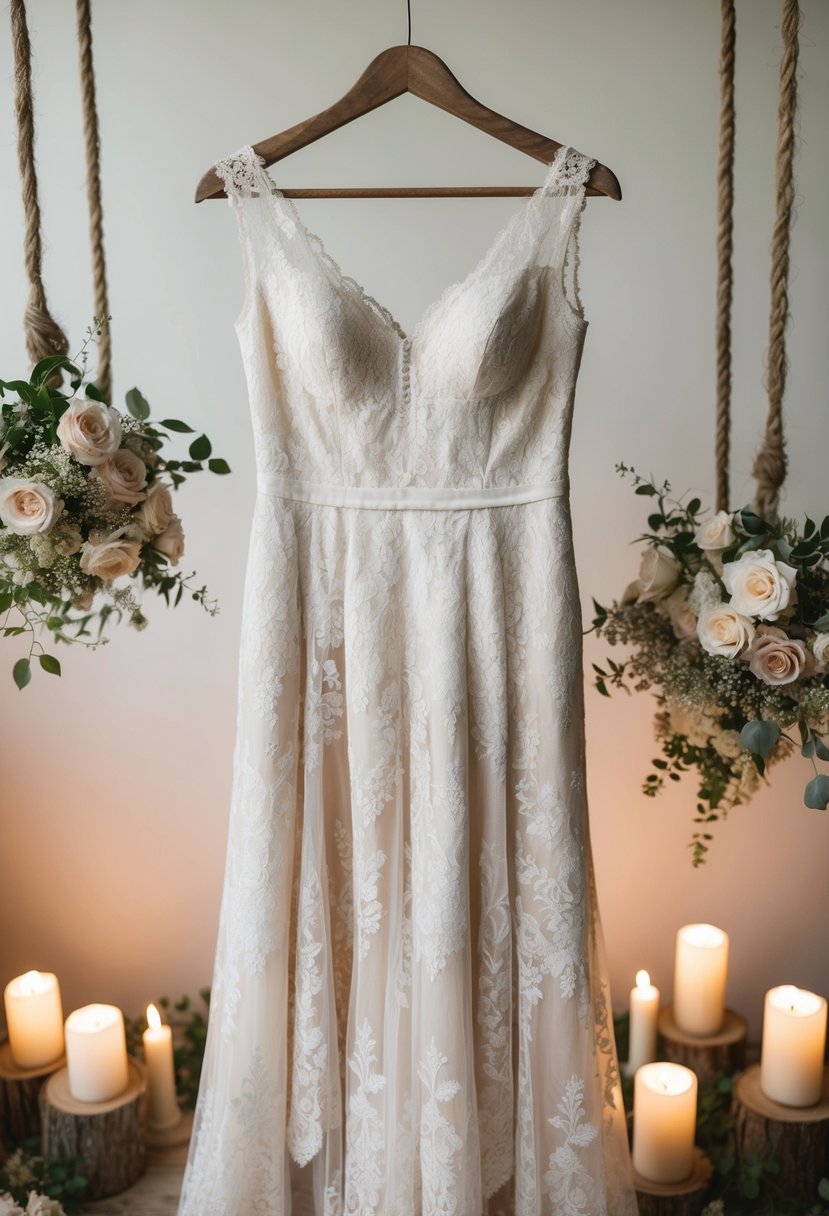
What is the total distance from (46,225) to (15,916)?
135 centimetres

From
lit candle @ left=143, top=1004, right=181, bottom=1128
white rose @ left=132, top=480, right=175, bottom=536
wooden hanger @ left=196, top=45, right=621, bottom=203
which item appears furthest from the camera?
lit candle @ left=143, top=1004, right=181, bottom=1128

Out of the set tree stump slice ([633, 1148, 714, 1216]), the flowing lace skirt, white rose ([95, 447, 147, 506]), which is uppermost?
white rose ([95, 447, 147, 506])

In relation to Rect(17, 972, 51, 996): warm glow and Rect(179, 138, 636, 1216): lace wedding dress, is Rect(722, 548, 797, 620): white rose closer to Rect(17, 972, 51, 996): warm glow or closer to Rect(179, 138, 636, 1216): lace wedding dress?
Rect(179, 138, 636, 1216): lace wedding dress

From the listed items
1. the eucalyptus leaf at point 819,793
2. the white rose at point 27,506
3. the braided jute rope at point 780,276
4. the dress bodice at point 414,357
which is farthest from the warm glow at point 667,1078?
the white rose at point 27,506

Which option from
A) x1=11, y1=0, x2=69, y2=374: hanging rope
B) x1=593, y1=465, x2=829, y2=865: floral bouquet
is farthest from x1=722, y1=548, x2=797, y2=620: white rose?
x1=11, y1=0, x2=69, y2=374: hanging rope

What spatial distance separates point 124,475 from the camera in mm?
1327

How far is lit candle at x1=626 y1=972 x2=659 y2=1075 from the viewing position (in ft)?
6.17

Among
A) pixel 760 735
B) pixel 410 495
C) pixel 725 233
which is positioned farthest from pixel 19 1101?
pixel 725 233

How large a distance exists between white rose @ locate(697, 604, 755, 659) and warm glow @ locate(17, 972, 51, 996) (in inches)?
52.6

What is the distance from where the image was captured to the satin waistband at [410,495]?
4.39 feet

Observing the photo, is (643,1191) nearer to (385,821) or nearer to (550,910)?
(550,910)

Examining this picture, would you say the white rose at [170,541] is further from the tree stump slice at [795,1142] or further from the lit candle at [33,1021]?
the tree stump slice at [795,1142]

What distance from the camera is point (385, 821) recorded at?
1369mm

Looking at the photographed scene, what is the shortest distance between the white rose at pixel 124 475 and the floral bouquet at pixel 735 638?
77cm
